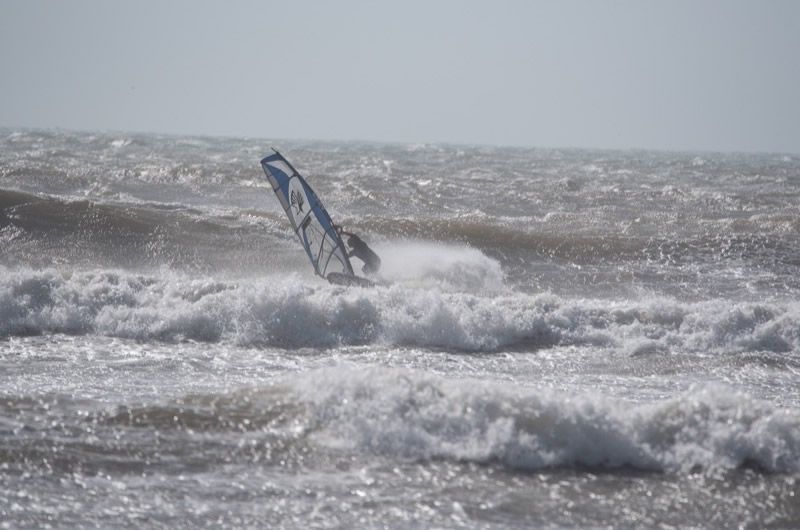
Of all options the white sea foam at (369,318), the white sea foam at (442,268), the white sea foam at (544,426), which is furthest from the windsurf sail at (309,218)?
the white sea foam at (544,426)

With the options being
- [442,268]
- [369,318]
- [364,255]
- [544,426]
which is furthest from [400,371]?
[442,268]

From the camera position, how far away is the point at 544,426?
5312mm

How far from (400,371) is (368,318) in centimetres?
275

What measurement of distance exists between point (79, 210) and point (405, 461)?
10.9 m

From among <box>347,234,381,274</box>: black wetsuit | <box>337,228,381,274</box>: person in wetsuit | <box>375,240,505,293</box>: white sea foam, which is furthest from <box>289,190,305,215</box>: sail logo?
<box>375,240,505,293</box>: white sea foam

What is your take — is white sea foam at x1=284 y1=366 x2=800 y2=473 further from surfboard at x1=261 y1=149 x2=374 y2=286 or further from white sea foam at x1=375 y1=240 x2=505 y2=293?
surfboard at x1=261 y1=149 x2=374 y2=286

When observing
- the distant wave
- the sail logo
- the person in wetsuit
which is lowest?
the distant wave

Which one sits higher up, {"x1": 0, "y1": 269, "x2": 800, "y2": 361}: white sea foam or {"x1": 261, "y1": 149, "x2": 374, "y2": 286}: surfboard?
{"x1": 261, "y1": 149, "x2": 374, "y2": 286}: surfboard

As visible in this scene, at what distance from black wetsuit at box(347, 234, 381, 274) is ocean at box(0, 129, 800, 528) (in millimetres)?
325

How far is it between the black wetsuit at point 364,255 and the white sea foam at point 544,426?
15.5ft

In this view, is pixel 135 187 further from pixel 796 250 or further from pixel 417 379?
pixel 417 379

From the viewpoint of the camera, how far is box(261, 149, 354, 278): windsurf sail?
1070cm

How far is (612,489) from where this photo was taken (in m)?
4.72

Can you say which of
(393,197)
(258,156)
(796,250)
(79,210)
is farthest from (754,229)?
(258,156)
